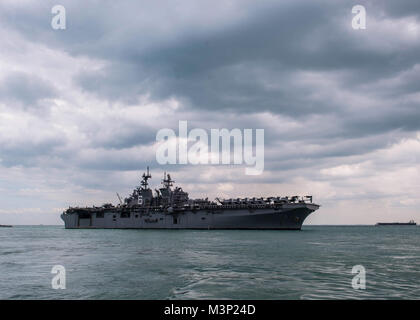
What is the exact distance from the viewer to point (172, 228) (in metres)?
82.6

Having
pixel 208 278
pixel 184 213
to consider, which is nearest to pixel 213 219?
pixel 184 213

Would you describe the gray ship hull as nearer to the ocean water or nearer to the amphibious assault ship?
the amphibious assault ship

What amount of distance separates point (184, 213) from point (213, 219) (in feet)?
26.8

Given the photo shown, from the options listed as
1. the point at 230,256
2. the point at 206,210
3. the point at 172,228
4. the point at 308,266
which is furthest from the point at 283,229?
the point at 308,266

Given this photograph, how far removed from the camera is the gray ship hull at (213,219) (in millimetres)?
68312

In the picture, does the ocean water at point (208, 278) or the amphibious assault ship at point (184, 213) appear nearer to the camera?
the ocean water at point (208, 278)

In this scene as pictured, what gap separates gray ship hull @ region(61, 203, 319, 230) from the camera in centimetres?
6831

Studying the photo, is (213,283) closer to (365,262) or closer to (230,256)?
(230,256)

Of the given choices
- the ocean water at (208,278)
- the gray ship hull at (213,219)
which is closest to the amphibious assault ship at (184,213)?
the gray ship hull at (213,219)

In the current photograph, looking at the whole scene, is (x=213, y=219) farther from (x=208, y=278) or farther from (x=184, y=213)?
(x=208, y=278)

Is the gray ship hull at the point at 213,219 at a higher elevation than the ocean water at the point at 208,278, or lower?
lower

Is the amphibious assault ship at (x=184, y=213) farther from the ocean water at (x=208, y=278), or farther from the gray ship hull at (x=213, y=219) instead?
the ocean water at (x=208, y=278)

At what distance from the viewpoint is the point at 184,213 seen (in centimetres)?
7988
